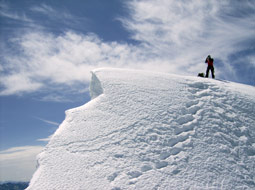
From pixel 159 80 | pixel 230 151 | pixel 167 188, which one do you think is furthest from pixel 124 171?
pixel 159 80

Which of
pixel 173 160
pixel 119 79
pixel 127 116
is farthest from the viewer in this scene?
pixel 119 79

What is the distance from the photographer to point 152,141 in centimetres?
602

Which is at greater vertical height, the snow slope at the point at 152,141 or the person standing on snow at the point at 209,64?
the person standing on snow at the point at 209,64

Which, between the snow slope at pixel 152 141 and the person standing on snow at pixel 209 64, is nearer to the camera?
the snow slope at pixel 152 141

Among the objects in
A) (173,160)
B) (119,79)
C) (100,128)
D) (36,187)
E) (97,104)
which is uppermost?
(119,79)

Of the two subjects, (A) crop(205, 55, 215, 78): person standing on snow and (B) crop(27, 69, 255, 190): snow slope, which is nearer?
(B) crop(27, 69, 255, 190): snow slope

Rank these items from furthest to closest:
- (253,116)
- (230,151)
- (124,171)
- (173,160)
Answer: (253,116) → (230,151) → (173,160) → (124,171)

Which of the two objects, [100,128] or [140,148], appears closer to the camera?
[140,148]

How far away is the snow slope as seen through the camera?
503 centimetres

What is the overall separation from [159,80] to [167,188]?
511 cm

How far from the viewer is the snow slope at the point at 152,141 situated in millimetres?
5031

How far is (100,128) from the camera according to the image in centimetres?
628

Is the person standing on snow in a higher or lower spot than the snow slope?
higher

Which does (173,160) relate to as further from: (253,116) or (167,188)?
(253,116)
